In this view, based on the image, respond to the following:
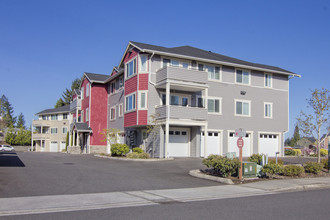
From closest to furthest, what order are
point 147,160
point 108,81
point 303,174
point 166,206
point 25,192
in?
point 166,206 < point 25,192 < point 303,174 < point 147,160 < point 108,81

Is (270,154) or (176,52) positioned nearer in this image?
(176,52)

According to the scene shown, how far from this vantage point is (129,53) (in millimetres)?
30516

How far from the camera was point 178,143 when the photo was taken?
2931cm

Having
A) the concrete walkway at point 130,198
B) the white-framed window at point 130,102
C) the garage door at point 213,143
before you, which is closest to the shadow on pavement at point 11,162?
the white-framed window at point 130,102

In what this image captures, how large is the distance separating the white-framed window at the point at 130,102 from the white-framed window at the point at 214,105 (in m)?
6.64

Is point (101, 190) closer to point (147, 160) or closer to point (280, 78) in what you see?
point (147, 160)

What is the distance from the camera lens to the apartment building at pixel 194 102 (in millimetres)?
27531

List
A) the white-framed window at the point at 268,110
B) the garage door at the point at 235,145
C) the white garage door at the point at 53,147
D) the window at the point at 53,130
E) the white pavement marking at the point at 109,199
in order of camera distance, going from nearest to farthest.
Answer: the white pavement marking at the point at 109,199 → the garage door at the point at 235,145 → the white-framed window at the point at 268,110 → the window at the point at 53,130 → the white garage door at the point at 53,147

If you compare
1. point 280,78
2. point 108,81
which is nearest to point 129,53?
point 108,81

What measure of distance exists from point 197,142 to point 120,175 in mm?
13581

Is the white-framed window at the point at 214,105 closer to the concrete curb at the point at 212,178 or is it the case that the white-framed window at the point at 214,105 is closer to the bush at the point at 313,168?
the bush at the point at 313,168

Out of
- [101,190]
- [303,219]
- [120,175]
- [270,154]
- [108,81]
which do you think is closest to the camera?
[303,219]

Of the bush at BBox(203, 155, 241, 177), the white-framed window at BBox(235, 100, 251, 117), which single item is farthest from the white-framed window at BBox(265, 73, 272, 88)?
the bush at BBox(203, 155, 241, 177)

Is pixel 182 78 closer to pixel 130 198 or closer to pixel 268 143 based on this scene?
pixel 268 143
